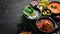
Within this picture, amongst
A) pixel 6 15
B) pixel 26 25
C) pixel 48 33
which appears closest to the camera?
pixel 48 33

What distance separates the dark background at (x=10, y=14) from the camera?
1726 mm

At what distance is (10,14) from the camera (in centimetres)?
184

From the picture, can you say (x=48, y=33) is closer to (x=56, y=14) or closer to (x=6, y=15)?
(x=56, y=14)

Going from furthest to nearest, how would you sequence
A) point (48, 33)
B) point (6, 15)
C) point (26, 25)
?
point (6, 15) < point (26, 25) < point (48, 33)

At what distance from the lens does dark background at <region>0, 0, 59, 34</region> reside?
1726 mm

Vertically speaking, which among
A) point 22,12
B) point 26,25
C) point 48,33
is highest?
point 22,12

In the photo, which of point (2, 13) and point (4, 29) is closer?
point (4, 29)

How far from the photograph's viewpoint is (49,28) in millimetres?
1622

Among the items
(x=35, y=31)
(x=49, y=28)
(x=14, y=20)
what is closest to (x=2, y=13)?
(x=14, y=20)

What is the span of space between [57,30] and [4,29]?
535 mm

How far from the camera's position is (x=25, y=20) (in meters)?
1.73

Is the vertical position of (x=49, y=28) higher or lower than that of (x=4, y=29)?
lower

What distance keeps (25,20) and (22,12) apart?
0.15 metres

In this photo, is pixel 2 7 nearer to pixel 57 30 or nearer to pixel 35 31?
pixel 35 31
